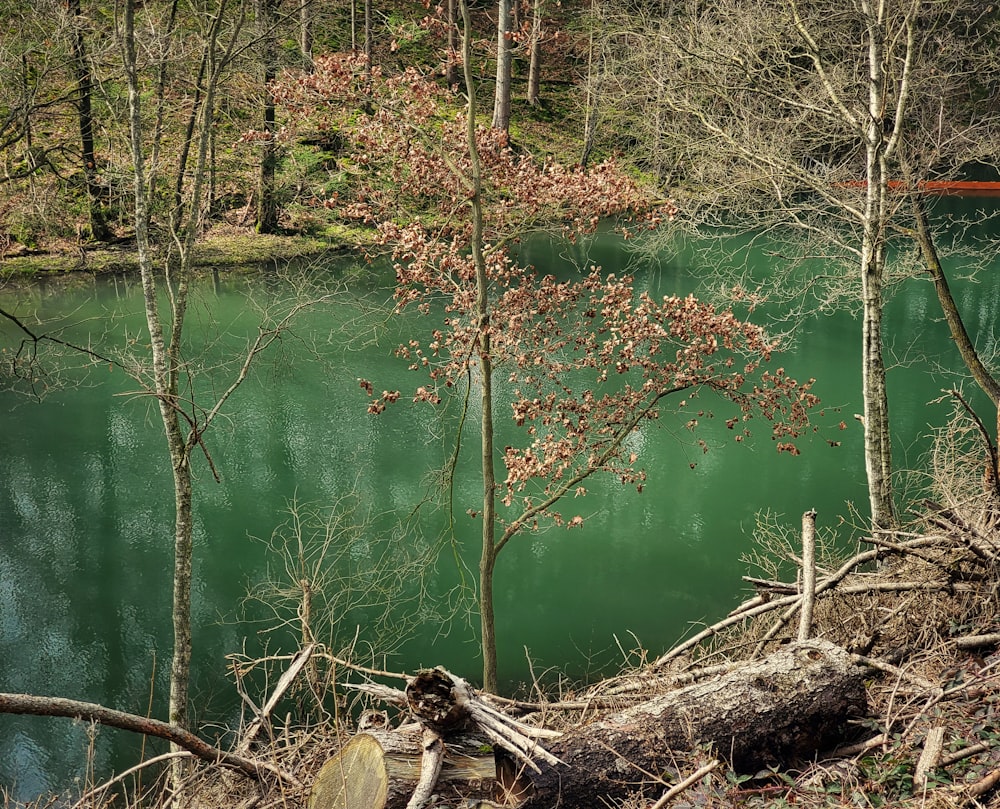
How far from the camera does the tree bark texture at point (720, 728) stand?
4.21 meters

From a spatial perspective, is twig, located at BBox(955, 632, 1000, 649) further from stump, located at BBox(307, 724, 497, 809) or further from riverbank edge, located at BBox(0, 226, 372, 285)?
riverbank edge, located at BBox(0, 226, 372, 285)

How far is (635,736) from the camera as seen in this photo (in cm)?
431

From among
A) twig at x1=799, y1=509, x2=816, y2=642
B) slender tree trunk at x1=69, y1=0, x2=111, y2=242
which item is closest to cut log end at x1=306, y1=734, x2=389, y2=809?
twig at x1=799, y1=509, x2=816, y2=642

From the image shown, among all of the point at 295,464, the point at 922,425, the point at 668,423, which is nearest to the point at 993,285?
the point at 922,425

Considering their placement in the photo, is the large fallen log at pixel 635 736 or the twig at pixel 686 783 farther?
the large fallen log at pixel 635 736

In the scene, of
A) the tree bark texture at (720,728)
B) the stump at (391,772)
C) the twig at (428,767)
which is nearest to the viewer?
the twig at (428,767)

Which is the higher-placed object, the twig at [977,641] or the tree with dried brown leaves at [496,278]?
the tree with dried brown leaves at [496,278]

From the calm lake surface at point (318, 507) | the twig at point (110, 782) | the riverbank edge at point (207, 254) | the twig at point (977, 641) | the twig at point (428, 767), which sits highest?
the riverbank edge at point (207, 254)

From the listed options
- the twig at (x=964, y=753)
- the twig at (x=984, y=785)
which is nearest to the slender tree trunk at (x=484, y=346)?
the twig at (x=964, y=753)

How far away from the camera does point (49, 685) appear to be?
Result: 9.37 meters

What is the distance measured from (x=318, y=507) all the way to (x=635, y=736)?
348 inches

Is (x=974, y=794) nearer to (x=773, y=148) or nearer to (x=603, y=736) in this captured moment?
(x=603, y=736)

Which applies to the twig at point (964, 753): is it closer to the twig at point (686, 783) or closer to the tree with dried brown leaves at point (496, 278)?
the twig at point (686, 783)

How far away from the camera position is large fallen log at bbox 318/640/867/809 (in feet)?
12.8
